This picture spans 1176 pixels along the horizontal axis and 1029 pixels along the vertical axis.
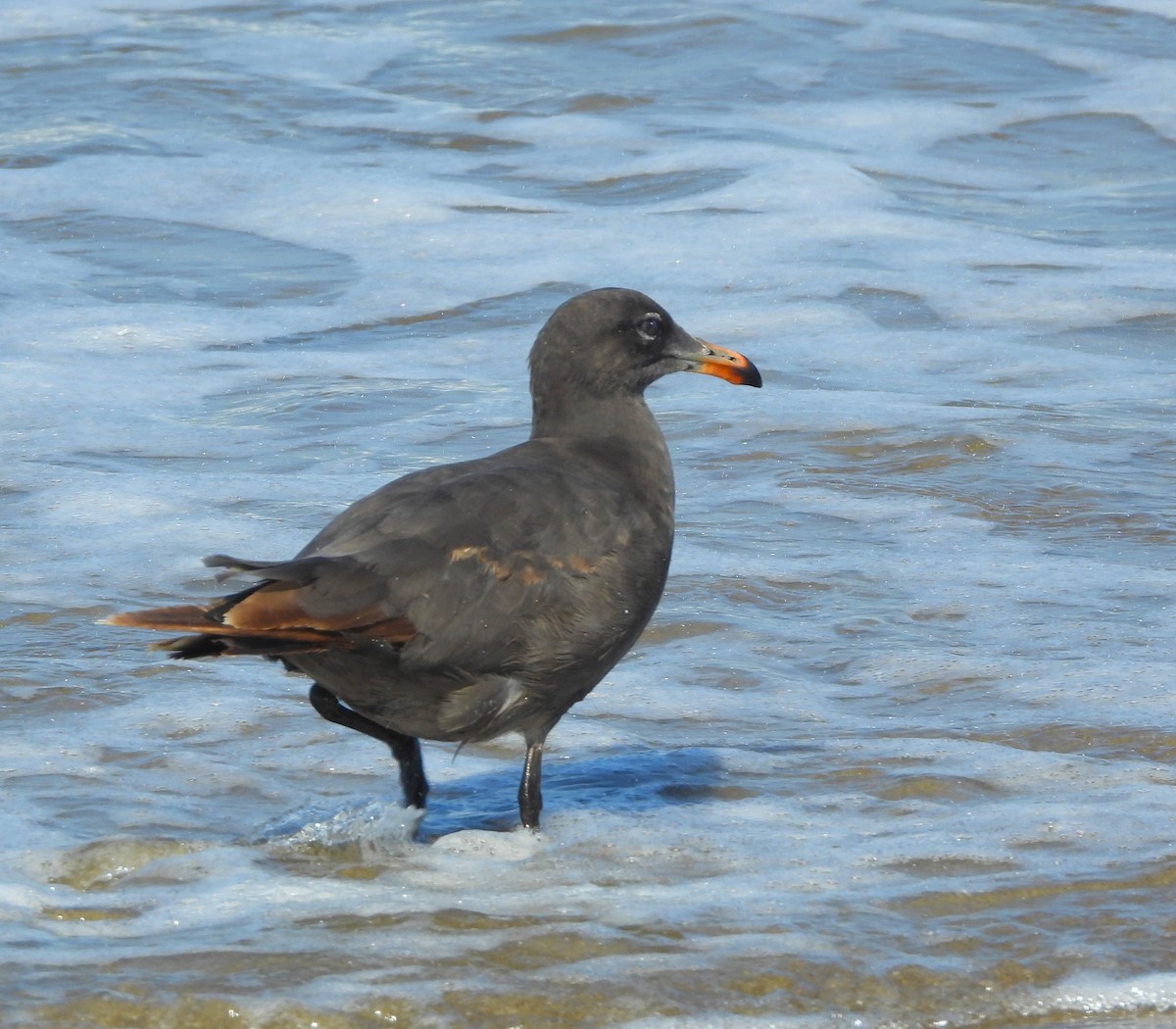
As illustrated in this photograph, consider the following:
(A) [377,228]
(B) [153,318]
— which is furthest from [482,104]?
(B) [153,318]

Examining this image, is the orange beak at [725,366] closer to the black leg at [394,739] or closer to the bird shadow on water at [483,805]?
the bird shadow on water at [483,805]

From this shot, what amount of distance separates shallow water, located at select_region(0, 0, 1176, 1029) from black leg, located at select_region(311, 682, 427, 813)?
0.58 ft

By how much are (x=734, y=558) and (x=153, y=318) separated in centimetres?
364

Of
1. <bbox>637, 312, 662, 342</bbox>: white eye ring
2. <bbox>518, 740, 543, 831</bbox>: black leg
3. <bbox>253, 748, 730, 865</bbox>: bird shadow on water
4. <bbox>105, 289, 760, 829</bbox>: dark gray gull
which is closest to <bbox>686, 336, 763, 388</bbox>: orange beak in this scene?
<bbox>637, 312, 662, 342</bbox>: white eye ring

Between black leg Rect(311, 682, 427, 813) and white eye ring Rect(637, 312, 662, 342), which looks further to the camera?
white eye ring Rect(637, 312, 662, 342)

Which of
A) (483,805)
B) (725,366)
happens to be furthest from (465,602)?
(725,366)

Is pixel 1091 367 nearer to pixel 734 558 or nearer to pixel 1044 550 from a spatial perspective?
pixel 1044 550

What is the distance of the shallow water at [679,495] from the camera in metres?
3.82

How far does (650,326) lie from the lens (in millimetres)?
5184

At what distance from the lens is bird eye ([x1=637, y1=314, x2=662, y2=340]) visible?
516 centimetres

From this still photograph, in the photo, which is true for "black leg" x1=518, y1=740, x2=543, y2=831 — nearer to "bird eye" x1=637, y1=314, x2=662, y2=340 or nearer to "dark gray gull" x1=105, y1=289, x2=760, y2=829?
"dark gray gull" x1=105, y1=289, x2=760, y2=829

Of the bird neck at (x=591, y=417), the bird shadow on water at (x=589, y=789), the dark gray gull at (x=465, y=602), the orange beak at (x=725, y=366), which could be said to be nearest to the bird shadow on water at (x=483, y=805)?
the bird shadow on water at (x=589, y=789)

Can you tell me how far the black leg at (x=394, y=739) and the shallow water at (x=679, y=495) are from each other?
18cm

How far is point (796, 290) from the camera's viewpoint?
362 inches
